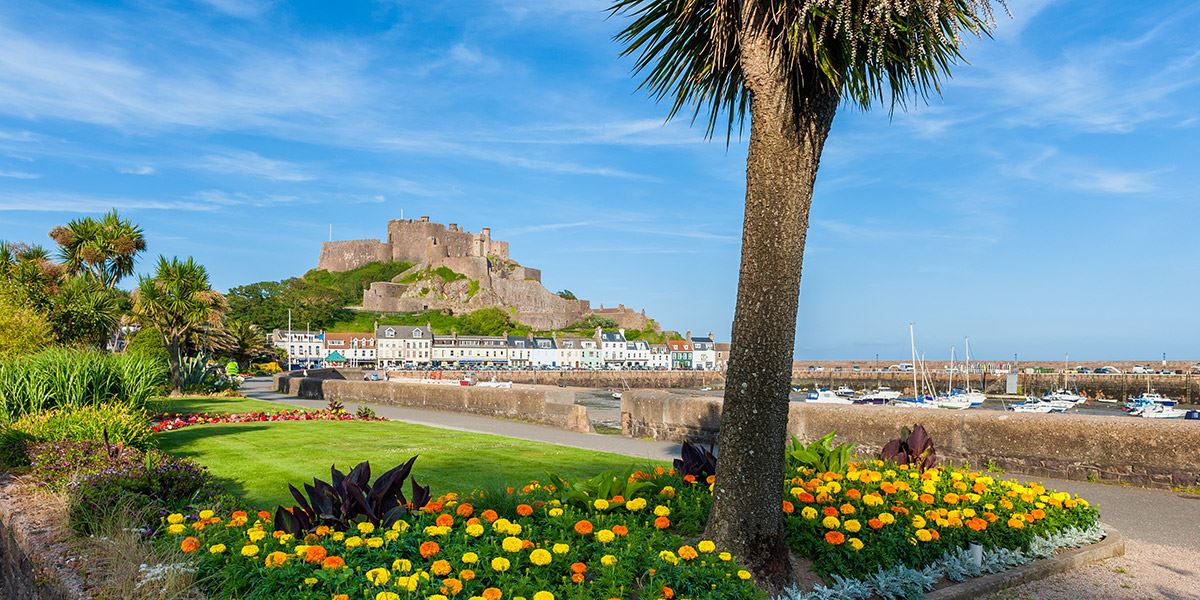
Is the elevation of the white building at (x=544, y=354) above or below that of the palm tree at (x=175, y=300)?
below

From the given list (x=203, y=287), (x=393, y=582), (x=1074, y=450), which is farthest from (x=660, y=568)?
(x=203, y=287)

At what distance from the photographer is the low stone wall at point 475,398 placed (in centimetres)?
1634

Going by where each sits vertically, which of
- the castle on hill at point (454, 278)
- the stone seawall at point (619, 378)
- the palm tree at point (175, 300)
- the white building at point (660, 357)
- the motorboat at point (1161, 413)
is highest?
the castle on hill at point (454, 278)

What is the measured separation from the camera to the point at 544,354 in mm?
134125

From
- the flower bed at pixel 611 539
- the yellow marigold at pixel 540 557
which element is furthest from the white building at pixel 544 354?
the yellow marigold at pixel 540 557

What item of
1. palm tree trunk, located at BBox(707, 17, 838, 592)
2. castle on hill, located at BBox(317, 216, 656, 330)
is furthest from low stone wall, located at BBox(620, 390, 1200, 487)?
castle on hill, located at BBox(317, 216, 656, 330)

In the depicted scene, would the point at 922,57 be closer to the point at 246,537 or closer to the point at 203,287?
the point at 246,537

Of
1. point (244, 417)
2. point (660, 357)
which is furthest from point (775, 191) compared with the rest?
point (660, 357)

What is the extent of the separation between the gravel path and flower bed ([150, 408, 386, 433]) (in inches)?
526

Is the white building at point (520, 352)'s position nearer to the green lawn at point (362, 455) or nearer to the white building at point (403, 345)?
the white building at point (403, 345)

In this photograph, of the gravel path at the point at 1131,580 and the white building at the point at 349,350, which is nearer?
the gravel path at the point at 1131,580

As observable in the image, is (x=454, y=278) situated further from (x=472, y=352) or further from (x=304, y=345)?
(x=304, y=345)

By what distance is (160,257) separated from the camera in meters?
29.4

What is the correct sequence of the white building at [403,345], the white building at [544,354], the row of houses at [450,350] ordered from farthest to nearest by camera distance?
the white building at [544,354], the white building at [403,345], the row of houses at [450,350]
